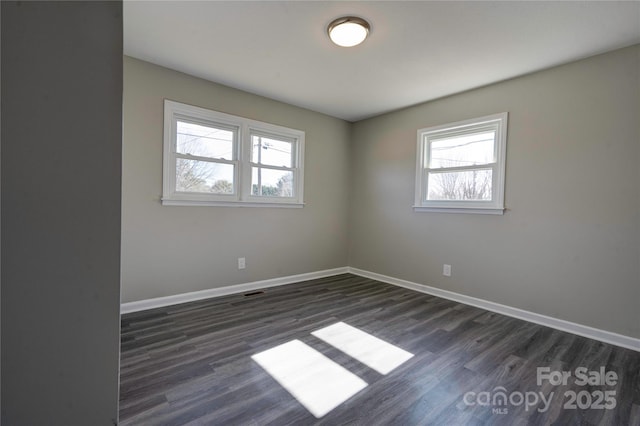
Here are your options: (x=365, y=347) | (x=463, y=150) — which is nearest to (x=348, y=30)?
(x=463, y=150)

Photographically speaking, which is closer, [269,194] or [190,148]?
[190,148]

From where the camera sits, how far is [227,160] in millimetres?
3523

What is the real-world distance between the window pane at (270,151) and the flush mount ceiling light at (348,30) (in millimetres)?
1745

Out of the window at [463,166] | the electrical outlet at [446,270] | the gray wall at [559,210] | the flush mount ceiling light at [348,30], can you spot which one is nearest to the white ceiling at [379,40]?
the flush mount ceiling light at [348,30]

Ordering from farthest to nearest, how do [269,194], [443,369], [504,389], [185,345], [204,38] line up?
[269,194] → [204,38] → [185,345] → [443,369] → [504,389]

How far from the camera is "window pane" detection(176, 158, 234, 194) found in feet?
10.6

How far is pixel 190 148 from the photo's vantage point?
328 centimetres

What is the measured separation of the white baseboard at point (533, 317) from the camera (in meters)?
2.43

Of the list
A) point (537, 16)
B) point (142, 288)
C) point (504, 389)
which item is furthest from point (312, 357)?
point (537, 16)

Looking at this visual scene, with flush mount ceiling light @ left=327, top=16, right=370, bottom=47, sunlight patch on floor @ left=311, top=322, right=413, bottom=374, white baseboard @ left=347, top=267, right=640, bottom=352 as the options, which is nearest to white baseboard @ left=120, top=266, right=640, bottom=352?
white baseboard @ left=347, top=267, right=640, bottom=352

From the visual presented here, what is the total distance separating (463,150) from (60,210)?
3.83 metres

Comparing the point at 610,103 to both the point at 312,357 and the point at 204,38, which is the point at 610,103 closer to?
the point at 312,357

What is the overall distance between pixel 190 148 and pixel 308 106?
1.75 metres

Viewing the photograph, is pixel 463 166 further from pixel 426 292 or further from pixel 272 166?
pixel 272 166
